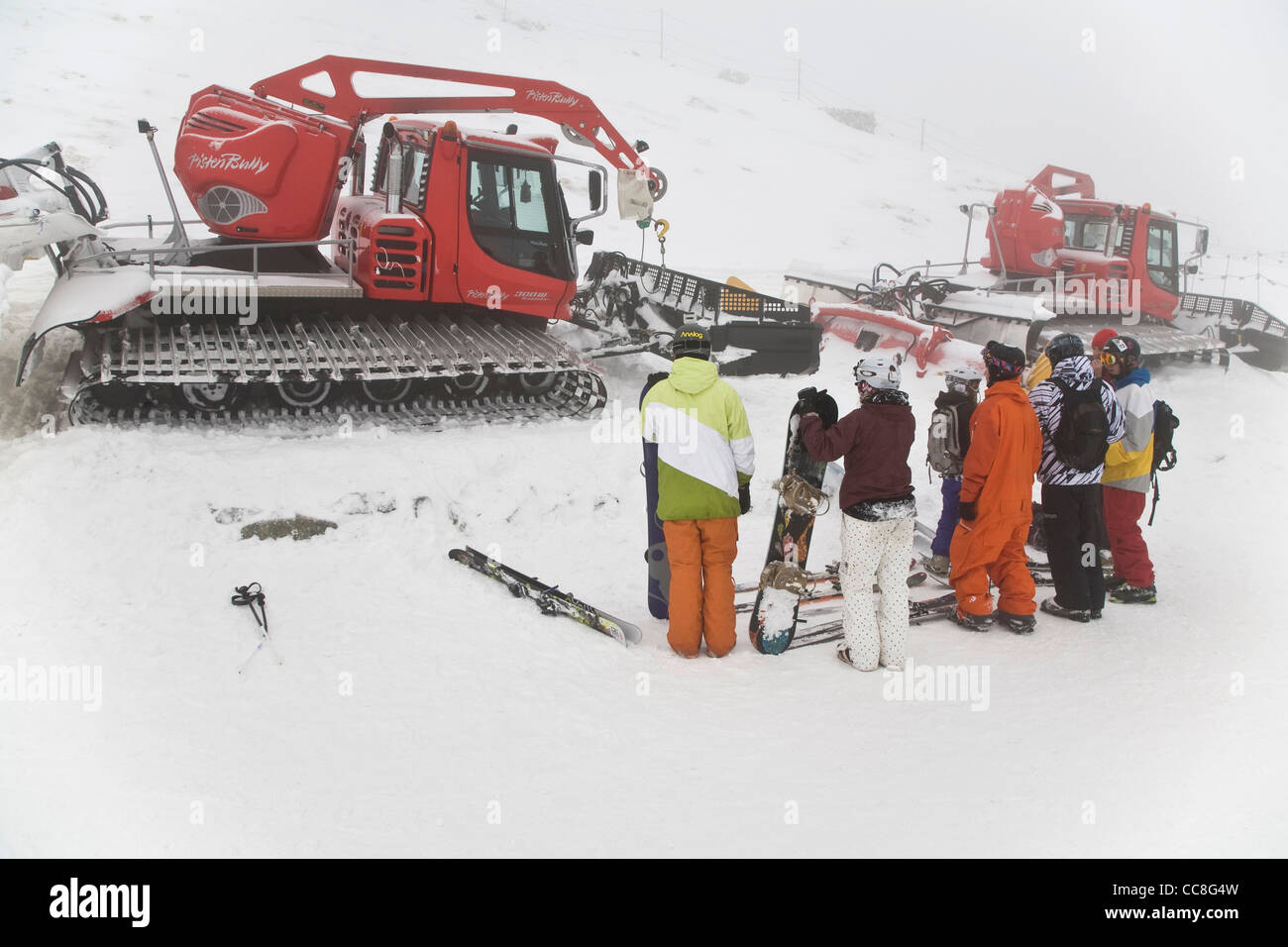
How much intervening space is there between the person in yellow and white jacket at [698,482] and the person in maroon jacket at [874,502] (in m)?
0.39

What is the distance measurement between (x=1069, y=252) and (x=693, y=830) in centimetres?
1153

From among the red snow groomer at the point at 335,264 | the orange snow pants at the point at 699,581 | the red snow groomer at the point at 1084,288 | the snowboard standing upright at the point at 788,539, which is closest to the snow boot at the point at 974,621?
the snowboard standing upright at the point at 788,539

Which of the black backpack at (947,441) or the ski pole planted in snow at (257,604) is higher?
the black backpack at (947,441)

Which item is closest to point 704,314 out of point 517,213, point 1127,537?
point 517,213

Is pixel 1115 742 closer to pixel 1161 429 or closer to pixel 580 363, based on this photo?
pixel 1161 429

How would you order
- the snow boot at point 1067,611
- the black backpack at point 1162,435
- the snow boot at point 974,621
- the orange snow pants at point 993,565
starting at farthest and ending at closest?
the black backpack at point 1162,435
the snow boot at point 1067,611
the snow boot at point 974,621
the orange snow pants at point 993,565

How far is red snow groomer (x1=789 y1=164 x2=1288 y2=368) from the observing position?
1143 cm

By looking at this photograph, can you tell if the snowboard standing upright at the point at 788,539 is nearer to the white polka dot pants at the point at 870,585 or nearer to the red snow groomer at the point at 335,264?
the white polka dot pants at the point at 870,585

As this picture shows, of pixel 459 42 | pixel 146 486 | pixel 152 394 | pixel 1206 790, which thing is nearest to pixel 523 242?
pixel 152 394

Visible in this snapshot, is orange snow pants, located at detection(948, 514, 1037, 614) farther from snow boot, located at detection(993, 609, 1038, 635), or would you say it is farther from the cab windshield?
the cab windshield

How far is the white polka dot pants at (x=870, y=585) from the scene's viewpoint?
420cm

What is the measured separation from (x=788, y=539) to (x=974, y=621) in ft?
3.90

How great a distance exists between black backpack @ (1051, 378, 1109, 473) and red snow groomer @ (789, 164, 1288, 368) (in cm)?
646

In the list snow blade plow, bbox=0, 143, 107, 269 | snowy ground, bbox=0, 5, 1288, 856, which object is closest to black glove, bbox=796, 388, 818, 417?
snowy ground, bbox=0, 5, 1288, 856
